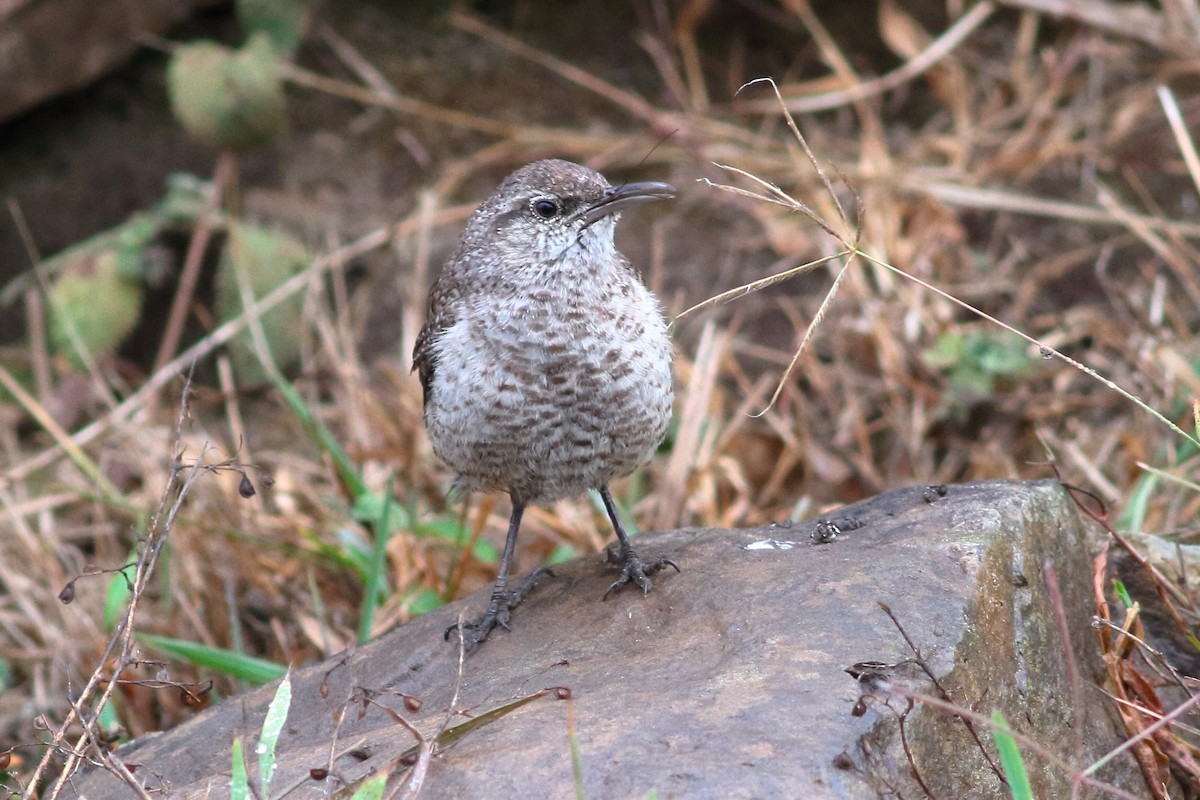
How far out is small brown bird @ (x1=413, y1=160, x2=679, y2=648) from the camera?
338 cm

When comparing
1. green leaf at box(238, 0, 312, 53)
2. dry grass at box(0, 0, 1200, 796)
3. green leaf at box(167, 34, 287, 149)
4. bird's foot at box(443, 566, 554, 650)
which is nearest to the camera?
bird's foot at box(443, 566, 554, 650)

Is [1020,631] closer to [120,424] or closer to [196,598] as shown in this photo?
[196,598]

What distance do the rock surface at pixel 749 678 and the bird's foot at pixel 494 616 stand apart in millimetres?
38

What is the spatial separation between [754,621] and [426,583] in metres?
1.94

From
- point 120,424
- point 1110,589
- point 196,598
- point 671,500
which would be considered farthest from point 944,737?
point 120,424

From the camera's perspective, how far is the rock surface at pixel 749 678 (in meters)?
2.42

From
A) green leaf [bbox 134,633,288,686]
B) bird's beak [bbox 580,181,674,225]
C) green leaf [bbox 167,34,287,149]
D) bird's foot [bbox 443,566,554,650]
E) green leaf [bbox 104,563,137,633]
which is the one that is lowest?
green leaf [bbox 134,633,288,686]

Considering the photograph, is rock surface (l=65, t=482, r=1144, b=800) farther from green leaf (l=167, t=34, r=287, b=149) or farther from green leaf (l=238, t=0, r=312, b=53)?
green leaf (l=238, t=0, r=312, b=53)

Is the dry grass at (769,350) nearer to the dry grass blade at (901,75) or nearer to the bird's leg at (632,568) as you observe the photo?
the dry grass blade at (901,75)

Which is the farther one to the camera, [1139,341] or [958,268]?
[958,268]

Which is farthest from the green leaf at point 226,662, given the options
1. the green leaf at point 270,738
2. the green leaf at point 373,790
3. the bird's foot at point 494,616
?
the green leaf at point 373,790

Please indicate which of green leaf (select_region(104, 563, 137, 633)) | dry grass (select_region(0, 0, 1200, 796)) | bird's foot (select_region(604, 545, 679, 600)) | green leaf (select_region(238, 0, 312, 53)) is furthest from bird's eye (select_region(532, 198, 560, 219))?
green leaf (select_region(238, 0, 312, 53))

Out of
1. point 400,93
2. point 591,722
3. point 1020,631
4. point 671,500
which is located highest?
point 400,93

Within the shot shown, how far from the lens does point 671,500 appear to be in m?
4.95
